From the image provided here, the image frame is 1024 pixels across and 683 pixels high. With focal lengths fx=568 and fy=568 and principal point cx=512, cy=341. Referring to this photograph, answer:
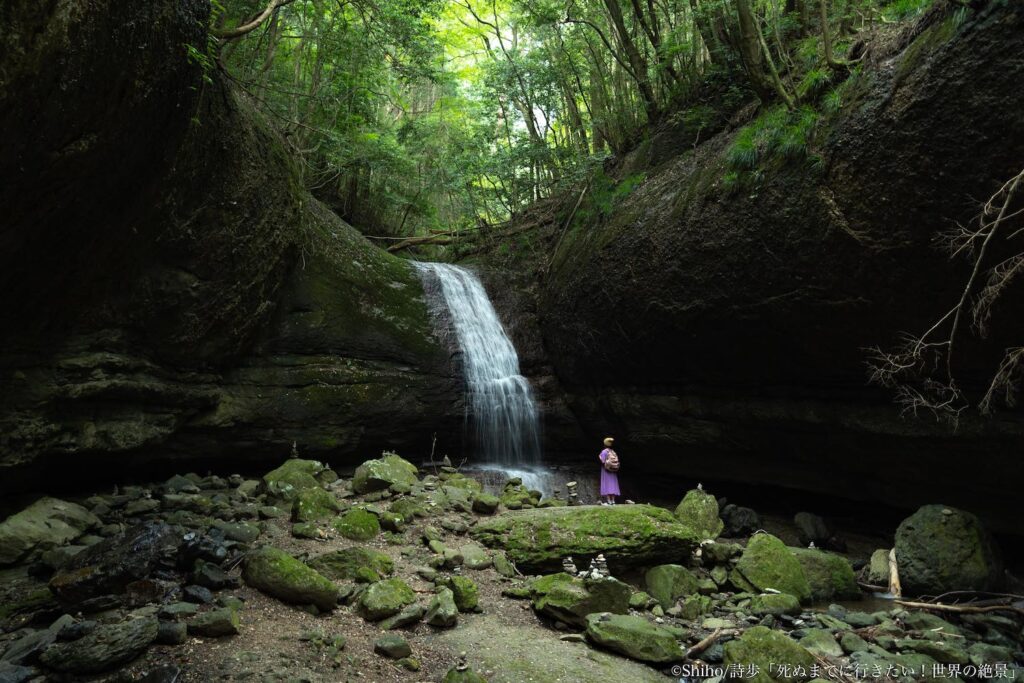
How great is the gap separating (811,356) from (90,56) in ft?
26.6

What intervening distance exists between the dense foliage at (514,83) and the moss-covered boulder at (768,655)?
5280 mm

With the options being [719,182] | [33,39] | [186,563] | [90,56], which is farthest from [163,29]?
[719,182]

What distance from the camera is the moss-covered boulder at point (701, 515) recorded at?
7.89 m

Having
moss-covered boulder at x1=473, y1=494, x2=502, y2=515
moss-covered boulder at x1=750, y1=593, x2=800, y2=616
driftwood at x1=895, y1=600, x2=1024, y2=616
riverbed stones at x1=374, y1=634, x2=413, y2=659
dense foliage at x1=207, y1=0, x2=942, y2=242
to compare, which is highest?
dense foliage at x1=207, y1=0, x2=942, y2=242

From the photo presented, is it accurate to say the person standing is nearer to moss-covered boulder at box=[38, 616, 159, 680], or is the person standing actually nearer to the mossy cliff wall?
the mossy cliff wall

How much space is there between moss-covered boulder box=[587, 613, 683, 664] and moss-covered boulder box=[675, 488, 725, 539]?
3374 mm

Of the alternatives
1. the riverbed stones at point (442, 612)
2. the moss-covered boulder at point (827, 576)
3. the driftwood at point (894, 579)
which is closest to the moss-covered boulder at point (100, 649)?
the riverbed stones at point (442, 612)

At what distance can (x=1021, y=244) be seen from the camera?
5.37m

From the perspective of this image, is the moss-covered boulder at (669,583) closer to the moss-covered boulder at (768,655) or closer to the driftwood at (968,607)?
the moss-covered boulder at (768,655)

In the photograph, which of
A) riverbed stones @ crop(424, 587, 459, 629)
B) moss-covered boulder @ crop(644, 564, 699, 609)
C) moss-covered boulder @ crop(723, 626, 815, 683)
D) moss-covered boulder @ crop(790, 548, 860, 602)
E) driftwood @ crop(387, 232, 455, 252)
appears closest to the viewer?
moss-covered boulder @ crop(723, 626, 815, 683)

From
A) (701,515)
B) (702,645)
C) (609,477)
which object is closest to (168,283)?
(609,477)

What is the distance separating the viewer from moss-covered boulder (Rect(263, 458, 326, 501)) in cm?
696

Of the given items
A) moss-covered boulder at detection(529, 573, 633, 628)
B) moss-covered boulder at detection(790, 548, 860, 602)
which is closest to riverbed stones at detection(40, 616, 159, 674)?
moss-covered boulder at detection(529, 573, 633, 628)

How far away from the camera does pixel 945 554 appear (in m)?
6.47
